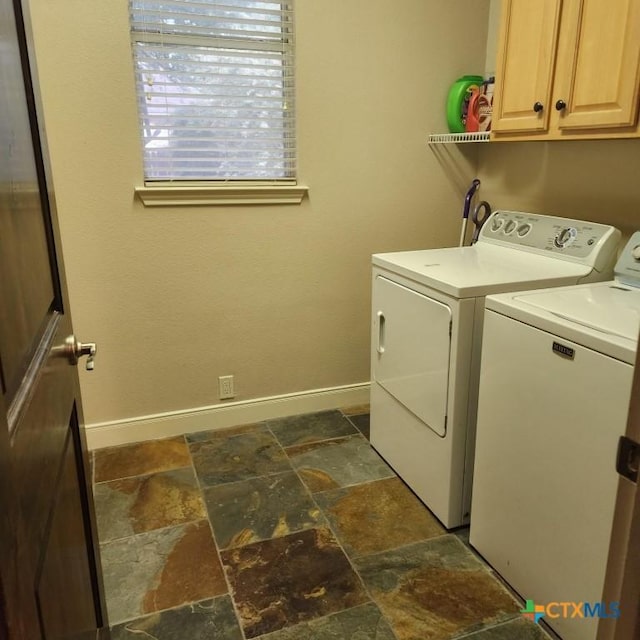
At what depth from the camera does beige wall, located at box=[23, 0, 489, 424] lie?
7.60 feet

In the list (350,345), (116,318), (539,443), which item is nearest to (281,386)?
(350,345)

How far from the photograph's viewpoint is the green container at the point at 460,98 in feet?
8.96

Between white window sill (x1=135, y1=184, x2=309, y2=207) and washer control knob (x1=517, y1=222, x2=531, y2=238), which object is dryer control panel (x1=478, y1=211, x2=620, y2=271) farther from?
white window sill (x1=135, y1=184, x2=309, y2=207)

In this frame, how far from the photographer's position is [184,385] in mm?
2734

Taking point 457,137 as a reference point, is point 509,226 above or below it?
below

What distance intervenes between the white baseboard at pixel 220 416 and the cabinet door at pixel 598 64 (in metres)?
1.74

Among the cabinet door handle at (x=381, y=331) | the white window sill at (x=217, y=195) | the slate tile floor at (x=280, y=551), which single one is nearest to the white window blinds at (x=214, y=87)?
the white window sill at (x=217, y=195)

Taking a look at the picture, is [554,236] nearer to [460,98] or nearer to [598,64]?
[598,64]

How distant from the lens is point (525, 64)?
2055 millimetres

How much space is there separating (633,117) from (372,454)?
1.71 meters

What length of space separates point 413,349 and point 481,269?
0.40 metres

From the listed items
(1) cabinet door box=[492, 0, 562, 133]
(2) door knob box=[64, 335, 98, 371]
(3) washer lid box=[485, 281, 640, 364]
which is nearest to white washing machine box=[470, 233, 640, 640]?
(3) washer lid box=[485, 281, 640, 364]

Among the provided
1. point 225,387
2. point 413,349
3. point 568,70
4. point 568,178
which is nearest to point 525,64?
point 568,70

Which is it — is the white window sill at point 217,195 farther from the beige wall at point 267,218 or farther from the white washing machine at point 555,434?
the white washing machine at point 555,434
